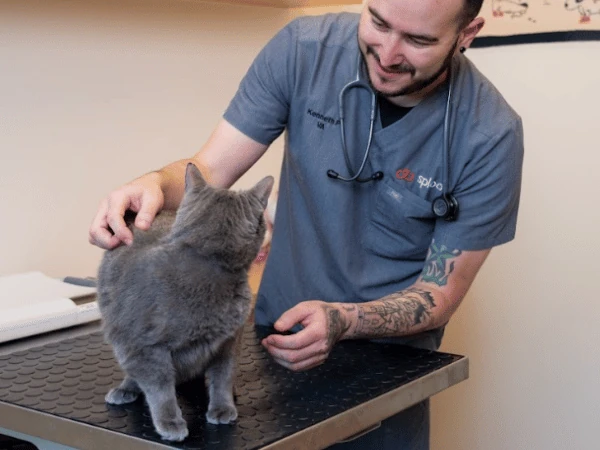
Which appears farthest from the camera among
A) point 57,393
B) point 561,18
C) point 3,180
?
point 561,18

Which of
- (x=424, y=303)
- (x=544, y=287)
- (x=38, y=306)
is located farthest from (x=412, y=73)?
(x=544, y=287)

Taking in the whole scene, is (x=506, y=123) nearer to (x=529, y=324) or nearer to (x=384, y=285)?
(x=384, y=285)

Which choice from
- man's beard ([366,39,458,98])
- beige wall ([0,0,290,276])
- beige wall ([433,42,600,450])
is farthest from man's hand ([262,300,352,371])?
beige wall ([433,42,600,450])

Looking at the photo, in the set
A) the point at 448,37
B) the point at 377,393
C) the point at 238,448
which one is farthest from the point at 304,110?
the point at 238,448

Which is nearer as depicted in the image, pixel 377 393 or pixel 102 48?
pixel 377 393

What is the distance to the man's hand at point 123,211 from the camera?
1.06 m

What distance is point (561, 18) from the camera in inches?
79.9

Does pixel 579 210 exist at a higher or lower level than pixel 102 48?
lower

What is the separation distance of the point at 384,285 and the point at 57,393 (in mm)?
591

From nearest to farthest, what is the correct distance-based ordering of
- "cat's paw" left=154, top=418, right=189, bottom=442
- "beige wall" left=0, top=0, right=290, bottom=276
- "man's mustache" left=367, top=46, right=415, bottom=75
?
1. "cat's paw" left=154, top=418, right=189, bottom=442
2. "man's mustache" left=367, top=46, right=415, bottom=75
3. "beige wall" left=0, top=0, right=290, bottom=276

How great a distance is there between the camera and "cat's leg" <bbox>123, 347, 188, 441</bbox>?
0.91 metres

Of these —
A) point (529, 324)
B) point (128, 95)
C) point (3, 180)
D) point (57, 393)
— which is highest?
point (128, 95)

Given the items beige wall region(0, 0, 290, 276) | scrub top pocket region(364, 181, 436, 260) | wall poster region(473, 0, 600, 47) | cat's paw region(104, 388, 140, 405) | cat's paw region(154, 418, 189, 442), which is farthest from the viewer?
wall poster region(473, 0, 600, 47)

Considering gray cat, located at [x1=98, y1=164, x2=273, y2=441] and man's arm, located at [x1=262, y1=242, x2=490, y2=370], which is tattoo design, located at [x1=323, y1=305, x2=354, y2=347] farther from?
gray cat, located at [x1=98, y1=164, x2=273, y2=441]
